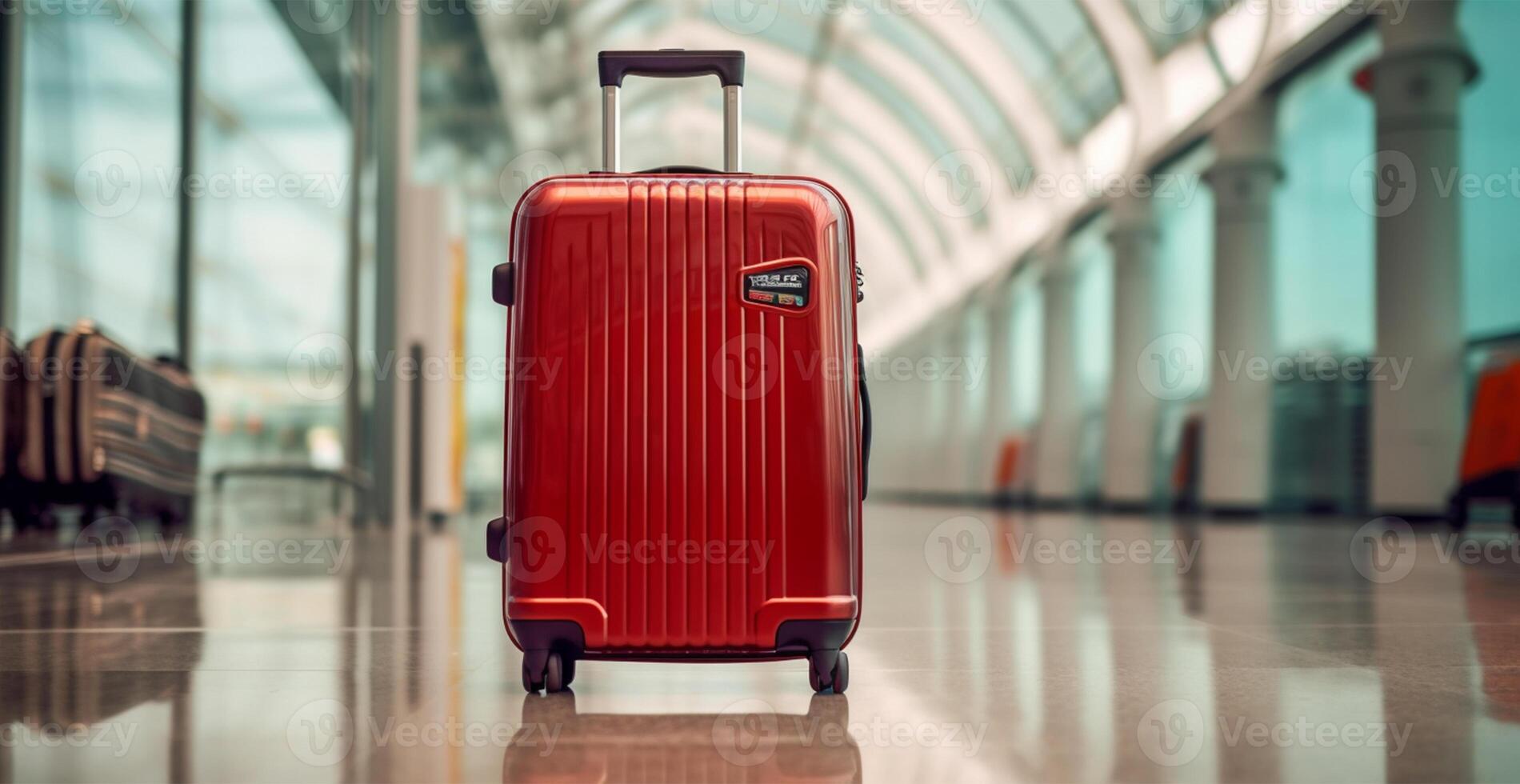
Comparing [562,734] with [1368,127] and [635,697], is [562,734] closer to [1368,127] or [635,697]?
[635,697]

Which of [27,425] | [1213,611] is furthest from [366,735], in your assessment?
[27,425]

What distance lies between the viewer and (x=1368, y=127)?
14211mm

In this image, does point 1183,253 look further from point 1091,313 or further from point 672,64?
point 672,64

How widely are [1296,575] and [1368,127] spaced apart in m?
10.9

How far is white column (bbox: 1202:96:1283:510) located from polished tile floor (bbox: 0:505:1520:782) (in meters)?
11.4

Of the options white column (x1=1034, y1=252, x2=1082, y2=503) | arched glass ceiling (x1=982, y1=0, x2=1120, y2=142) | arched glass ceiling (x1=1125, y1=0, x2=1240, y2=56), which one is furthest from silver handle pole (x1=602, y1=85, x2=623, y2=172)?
white column (x1=1034, y1=252, x2=1082, y2=503)

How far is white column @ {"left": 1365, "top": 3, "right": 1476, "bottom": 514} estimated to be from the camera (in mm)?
11156

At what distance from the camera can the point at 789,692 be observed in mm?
2068

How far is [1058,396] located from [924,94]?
621 centimetres

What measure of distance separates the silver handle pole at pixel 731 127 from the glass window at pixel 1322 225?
13523 millimetres

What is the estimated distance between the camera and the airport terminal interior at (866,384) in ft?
5.81

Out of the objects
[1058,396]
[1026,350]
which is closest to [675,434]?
[1058,396]

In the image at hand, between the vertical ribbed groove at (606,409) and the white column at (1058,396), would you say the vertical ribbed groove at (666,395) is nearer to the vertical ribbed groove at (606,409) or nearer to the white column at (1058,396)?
the vertical ribbed groove at (606,409)

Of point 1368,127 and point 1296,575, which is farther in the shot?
point 1368,127
